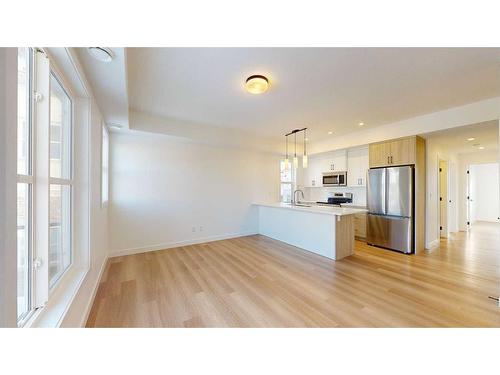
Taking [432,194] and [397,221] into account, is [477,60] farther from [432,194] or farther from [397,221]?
[432,194]

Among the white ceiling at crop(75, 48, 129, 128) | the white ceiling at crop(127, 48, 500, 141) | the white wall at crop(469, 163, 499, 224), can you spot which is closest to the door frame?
the white ceiling at crop(127, 48, 500, 141)

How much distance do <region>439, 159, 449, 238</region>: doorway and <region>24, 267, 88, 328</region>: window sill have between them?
698 cm

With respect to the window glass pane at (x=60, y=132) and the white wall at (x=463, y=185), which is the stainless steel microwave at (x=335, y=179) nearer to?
the white wall at (x=463, y=185)

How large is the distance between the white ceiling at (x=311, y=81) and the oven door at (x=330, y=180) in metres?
1.92

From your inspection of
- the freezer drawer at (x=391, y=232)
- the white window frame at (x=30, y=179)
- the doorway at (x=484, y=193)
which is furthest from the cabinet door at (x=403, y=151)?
the doorway at (x=484, y=193)

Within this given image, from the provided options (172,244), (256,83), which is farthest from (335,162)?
(172,244)

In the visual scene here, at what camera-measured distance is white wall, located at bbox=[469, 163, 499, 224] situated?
726 centimetres

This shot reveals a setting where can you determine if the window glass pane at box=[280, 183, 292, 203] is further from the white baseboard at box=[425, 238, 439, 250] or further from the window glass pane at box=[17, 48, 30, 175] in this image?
the window glass pane at box=[17, 48, 30, 175]

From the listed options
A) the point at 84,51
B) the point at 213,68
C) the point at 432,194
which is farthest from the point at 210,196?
the point at 432,194

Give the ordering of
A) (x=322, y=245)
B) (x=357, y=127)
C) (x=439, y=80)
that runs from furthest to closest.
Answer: (x=357, y=127) → (x=322, y=245) → (x=439, y=80)

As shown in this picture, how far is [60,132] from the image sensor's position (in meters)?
1.74
